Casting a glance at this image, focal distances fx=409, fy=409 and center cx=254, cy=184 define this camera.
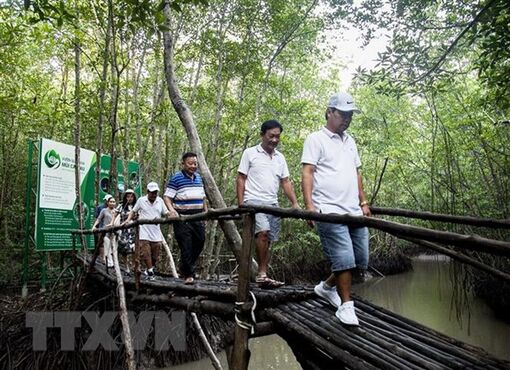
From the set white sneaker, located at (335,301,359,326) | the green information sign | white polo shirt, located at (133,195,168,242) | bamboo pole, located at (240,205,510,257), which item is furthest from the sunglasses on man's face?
the green information sign

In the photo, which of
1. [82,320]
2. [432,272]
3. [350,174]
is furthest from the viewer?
[432,272]

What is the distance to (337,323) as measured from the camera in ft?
8.32

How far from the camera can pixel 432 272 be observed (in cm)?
1752

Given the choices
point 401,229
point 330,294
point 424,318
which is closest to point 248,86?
point 424,318

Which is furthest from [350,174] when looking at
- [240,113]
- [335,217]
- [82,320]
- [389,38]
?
[240,113]

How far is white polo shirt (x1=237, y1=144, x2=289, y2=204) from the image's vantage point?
3547mm

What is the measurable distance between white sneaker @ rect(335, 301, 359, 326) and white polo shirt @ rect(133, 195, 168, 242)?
136 inches

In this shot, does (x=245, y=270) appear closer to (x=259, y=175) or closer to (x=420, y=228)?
(x=259, y=175)

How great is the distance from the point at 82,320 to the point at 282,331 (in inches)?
172

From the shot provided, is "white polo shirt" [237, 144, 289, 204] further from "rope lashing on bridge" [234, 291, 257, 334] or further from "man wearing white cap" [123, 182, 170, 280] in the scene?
"man wearing white cap" [123, 182, 170, 280]

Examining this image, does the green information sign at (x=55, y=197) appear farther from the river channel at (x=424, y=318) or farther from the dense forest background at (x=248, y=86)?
the river channel at (x=424, y=318)

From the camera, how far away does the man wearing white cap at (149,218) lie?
5.58 meters

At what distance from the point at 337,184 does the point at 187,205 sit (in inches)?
87.2

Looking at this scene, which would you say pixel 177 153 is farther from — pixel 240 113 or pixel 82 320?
pixel 82 320
